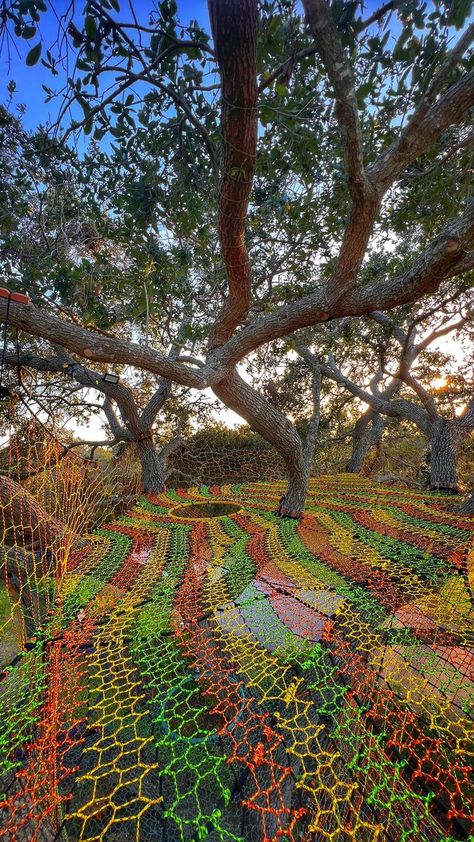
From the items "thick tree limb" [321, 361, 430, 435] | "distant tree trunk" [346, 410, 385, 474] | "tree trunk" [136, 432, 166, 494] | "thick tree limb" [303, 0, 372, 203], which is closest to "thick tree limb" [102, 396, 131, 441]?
"tree trunk" [136, 432, 166, 494]

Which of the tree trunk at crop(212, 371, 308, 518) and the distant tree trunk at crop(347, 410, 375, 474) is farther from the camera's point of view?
the distant tree trunk at crop(347, 410, 375, 474)

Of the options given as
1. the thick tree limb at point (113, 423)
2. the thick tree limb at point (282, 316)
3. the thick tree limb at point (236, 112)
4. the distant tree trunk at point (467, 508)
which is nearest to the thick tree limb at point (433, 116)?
the thick tree limb at point (282, 316)

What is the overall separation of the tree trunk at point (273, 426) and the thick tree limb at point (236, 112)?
1181mm

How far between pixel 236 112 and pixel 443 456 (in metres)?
5.70

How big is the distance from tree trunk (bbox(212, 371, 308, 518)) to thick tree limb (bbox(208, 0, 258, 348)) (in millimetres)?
1181

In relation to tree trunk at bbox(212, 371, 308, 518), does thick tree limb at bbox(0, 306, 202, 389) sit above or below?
above

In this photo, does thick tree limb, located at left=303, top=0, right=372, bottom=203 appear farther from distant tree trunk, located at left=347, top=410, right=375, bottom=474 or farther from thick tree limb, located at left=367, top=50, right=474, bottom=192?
distant tree trunk, located at left=347, top=410, right=375, bottom=474

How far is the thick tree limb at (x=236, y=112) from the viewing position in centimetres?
130

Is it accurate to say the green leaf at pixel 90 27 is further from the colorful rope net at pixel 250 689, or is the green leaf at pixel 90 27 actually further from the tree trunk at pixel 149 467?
the tree trunk at pixel 149 467

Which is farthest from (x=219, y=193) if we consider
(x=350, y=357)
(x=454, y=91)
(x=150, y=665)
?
(x=350, y=357)

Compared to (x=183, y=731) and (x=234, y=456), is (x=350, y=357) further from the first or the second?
(x=183, y=731)

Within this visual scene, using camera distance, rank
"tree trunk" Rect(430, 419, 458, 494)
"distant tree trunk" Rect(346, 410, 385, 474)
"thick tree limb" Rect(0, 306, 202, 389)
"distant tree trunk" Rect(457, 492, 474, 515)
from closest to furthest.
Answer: "thick tree limb" Rect(0, 306, 202, 389) < "distant tree trunk" Rect(457, 492, 474, 515) < "tree trunk" Rect(430, 419, 458, 494) < "distant tree trunk" Rect(346, 410, 385, 474)

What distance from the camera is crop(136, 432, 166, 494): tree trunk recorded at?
5898mm

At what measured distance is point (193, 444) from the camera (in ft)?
26.6
